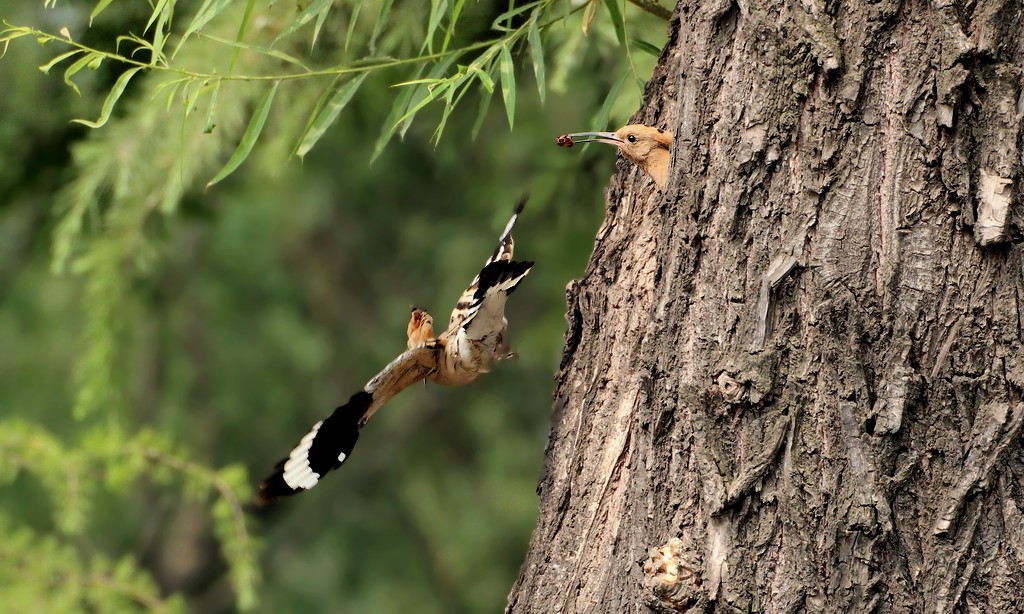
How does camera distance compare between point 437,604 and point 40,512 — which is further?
point 437,604

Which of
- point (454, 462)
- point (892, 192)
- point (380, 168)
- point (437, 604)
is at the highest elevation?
point (380, 168)

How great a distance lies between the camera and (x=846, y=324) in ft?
5.63

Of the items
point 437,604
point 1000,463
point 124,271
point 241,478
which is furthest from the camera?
point 437,604

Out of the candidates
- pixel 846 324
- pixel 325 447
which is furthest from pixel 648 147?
pixel 325 447

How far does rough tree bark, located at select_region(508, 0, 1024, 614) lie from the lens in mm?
1676

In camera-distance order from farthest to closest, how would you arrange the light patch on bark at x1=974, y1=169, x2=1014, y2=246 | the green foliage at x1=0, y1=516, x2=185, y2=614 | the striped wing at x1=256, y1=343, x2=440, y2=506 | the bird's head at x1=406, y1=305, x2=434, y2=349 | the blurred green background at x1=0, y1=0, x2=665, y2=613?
the blurred green background at x1=0, y1=0, x2=665, y2=613
the green foliage at x1=0, y1=516, x2=185, y2=614
the bird's head at x1=406, y1=305, x2=434, y2=349
the striped wing at x1=256, y1=343, x2=440, y2=506
the light patch on bark at x1=974, y1=169, x2=1014, y2=246

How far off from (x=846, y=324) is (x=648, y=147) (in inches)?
23.9

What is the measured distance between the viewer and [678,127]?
6.35 ft

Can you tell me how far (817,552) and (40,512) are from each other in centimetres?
964

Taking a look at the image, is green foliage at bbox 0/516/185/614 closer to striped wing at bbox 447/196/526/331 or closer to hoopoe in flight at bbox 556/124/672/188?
striped wing at bbox 447/196/526/331

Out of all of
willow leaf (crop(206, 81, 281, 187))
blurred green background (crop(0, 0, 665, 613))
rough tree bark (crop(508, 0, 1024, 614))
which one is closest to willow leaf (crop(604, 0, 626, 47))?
rough tree bark (crop(508, 0, 1024, 614))

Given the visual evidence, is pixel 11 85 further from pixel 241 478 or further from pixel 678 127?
pixel 678 127

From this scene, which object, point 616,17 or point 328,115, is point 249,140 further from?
point 616,17

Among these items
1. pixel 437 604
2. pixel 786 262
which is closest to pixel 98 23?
pixel 786 262
